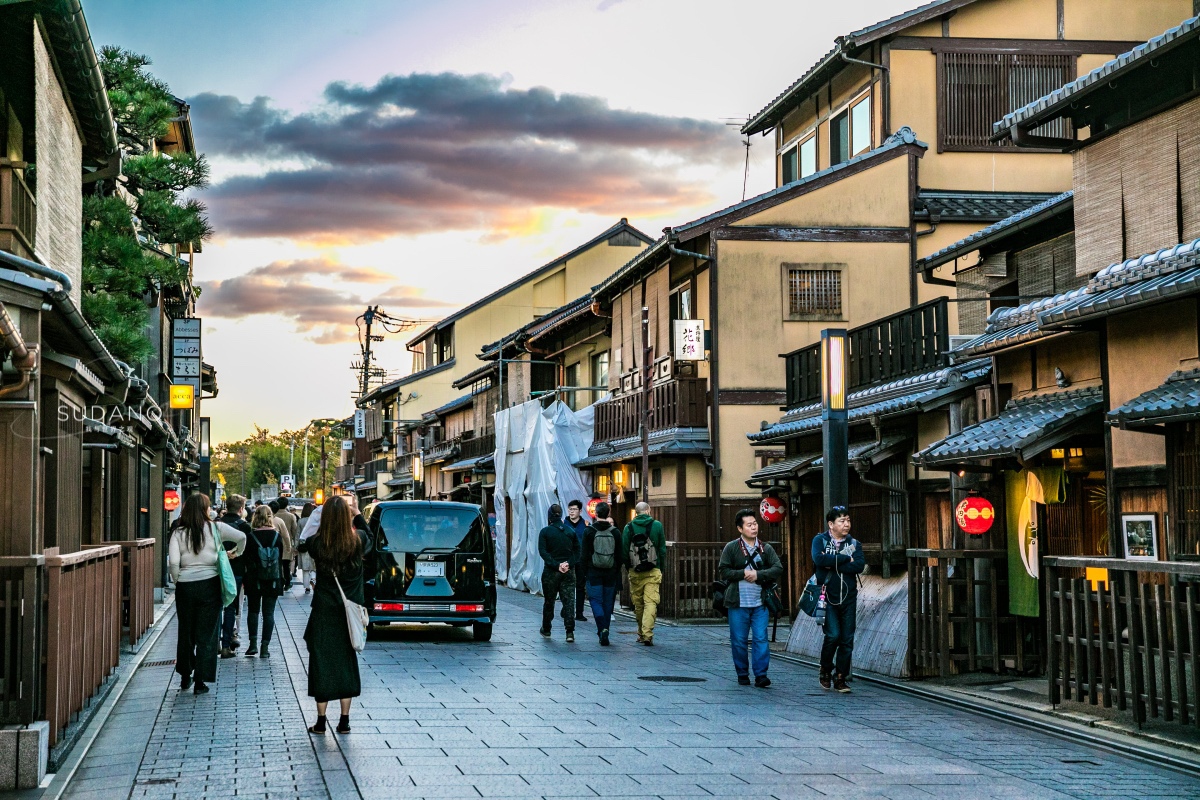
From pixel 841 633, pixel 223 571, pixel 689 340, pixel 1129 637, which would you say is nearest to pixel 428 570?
pixel 223 571

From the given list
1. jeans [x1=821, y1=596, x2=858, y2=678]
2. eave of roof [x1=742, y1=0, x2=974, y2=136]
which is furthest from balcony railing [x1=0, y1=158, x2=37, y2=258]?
eave of roof [x1=742, y1=0, x2=974, y2=136]

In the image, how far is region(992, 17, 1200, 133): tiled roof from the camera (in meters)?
12.0

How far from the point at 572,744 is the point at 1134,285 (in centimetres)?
654

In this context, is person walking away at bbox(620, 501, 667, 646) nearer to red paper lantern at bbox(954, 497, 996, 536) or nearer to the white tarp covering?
red paper lantern at bbox(954, 497, 996, 536)

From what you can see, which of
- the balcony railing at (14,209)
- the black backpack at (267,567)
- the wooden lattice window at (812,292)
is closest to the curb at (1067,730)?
the black backpack at (267,567)

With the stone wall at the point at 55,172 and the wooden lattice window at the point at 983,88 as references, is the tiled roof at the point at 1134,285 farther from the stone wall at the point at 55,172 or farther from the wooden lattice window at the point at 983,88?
the wooden lattice window at the point at 983,88

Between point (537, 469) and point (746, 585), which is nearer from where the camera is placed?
point (746, 585)

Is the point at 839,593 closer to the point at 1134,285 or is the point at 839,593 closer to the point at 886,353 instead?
the point at 1134,285

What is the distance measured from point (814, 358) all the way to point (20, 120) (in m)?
13.4

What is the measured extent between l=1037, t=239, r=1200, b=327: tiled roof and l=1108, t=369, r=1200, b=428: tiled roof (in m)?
0.76

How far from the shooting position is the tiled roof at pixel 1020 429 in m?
13.2

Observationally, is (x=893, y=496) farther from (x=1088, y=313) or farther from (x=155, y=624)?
(x=155, y=624)

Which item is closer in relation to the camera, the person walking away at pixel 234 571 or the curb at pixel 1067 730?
the curb at pixel 1067 730

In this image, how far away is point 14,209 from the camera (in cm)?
1312
